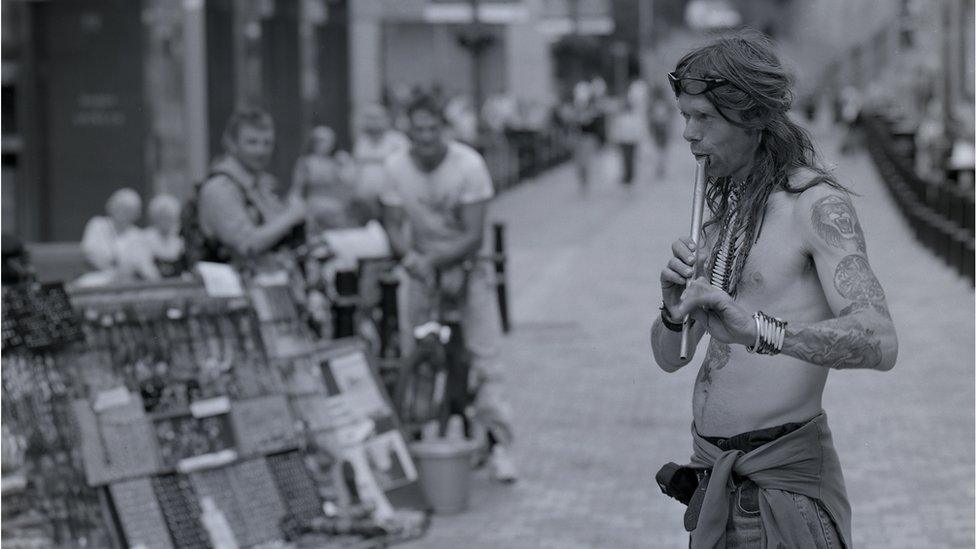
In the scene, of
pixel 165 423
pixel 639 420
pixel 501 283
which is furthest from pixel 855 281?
pixel 501 283

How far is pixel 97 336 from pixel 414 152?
89.6 inches

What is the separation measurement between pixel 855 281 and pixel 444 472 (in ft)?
15.5

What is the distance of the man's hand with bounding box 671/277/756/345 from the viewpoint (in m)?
2.98

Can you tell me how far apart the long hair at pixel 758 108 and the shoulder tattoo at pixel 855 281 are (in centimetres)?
20

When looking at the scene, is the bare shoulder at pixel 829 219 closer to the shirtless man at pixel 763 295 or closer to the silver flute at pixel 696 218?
the shirtless man at pixel 763 295

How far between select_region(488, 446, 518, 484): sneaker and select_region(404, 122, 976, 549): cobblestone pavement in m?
0.06

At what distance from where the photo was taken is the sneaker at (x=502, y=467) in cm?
829

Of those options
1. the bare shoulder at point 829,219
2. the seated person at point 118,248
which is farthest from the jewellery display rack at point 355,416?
the bare shoulder at point 829,219

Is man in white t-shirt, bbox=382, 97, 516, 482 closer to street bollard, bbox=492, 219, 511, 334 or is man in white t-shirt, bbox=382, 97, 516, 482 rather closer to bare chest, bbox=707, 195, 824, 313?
bare chest, bbox=707, 195, 824, 313

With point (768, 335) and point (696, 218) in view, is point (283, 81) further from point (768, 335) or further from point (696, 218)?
point (768, 335)

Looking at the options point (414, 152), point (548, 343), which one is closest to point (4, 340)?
point (414, 152)

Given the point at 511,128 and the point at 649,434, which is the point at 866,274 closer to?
the point at 649,434

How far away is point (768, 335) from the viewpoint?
3.04 meters

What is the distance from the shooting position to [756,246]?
3326 mm
